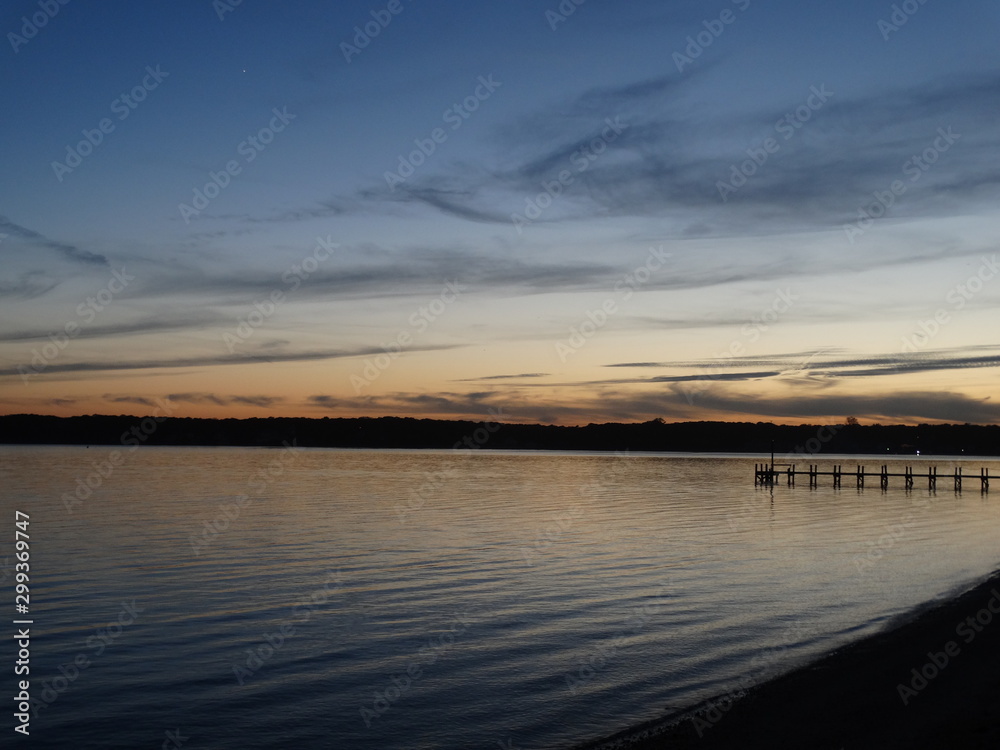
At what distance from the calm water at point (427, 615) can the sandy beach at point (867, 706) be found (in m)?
1.01

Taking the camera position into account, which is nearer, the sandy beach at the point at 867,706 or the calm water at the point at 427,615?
the sandy beach at the point at 867,706

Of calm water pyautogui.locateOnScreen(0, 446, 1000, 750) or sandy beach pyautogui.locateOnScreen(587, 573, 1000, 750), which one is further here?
calm water pyautogui.locateOnScreen(0, 446, 1000, 750)

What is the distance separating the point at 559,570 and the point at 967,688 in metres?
17.1

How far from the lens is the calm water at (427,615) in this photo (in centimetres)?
1492

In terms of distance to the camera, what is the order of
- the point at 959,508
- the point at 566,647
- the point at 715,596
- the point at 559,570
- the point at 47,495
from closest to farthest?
the point at 566,647 < the point at 715,596 < the point at 559,570 < the point at 47,495 < the point at 959,508

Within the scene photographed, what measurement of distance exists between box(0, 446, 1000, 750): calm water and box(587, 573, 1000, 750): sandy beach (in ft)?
3.33

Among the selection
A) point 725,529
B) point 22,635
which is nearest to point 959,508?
point 725,529

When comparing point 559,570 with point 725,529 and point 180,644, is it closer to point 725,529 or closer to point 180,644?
point 180,644

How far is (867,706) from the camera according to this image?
1448 cm

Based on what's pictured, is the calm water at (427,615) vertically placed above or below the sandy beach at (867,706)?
below

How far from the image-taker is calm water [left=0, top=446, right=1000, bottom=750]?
14.9 meters

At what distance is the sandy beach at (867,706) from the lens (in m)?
12.7

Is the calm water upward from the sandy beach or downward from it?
downward

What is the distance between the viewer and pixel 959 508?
68.5m
